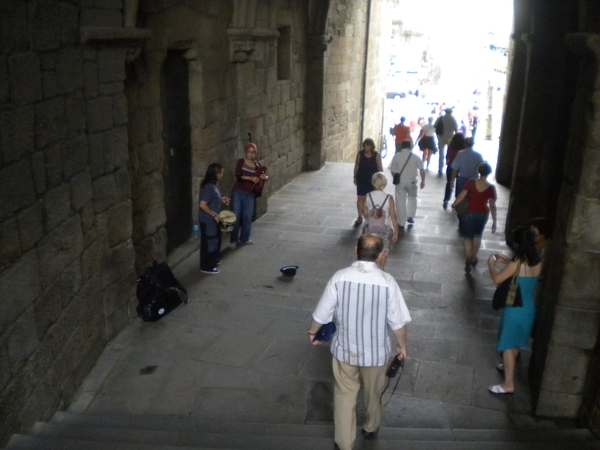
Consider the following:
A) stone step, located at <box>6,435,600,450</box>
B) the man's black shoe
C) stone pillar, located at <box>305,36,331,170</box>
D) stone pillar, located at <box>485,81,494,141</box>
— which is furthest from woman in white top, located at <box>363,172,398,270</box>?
stone pillar, located at <box>485,81,494,141</box>

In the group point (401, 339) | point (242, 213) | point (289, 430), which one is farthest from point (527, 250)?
point (242, 213)

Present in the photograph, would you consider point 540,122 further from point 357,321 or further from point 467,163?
point 357,321

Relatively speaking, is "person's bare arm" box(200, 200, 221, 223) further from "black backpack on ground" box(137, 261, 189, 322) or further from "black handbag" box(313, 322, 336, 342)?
"black handbag" box(313, 322, 336, 342)

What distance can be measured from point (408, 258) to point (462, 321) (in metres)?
1.78

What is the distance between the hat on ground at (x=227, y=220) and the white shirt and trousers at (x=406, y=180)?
2.28 m

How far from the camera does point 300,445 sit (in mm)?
3605

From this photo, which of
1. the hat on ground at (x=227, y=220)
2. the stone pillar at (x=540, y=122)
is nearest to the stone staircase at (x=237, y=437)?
the hat on ground at (x=227, y=220)

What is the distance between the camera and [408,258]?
24.3 ft

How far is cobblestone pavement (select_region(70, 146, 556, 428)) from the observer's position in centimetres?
428

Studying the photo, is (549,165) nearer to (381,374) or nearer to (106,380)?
(381,374)

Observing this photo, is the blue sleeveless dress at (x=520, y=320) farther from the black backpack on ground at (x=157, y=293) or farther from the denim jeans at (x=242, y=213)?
the denim jeans at (x=242, y=213)

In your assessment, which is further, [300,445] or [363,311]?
[300,445]

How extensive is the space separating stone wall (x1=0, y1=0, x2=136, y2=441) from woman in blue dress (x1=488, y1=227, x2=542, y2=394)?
275cm

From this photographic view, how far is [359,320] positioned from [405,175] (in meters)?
4.94
